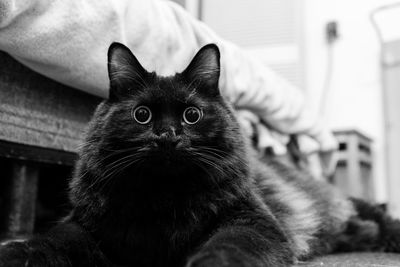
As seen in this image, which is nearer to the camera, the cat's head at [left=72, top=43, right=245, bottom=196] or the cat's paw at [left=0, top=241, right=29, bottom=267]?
the cat's paw at [left=0, top=241, right=29, bottom=267]

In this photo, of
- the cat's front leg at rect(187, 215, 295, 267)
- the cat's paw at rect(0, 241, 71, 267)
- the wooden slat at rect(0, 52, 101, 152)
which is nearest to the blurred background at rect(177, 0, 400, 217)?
the wooden slat at rect(0, 52, 101, 152)

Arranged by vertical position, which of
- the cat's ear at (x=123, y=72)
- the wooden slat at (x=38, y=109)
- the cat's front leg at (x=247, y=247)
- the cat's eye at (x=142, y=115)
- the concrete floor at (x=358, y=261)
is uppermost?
the cat's ear at (x=123, y=72)

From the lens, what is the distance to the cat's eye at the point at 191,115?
3.18 feet

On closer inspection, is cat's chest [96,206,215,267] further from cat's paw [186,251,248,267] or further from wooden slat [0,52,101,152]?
wooden slat [0,52,101,152]

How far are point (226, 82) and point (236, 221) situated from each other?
836 millimetres

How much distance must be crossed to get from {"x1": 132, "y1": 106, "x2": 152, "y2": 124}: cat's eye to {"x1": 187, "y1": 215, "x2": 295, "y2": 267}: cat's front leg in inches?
11.6

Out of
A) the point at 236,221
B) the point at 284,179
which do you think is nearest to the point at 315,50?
the point at 284,179

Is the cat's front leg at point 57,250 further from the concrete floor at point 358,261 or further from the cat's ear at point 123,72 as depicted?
the concrete floor at point 358,261

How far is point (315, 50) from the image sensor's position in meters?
3.84

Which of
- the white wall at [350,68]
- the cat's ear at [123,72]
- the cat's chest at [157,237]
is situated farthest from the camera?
the white wall at [350,68]

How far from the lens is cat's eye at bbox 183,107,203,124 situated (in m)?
0.97

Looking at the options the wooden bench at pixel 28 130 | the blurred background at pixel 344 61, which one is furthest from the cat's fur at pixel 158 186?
the blurred background at pixel 344 61

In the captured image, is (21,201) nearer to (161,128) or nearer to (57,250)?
(57,250)

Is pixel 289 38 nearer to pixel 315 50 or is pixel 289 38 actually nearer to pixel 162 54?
pixel 315 50
